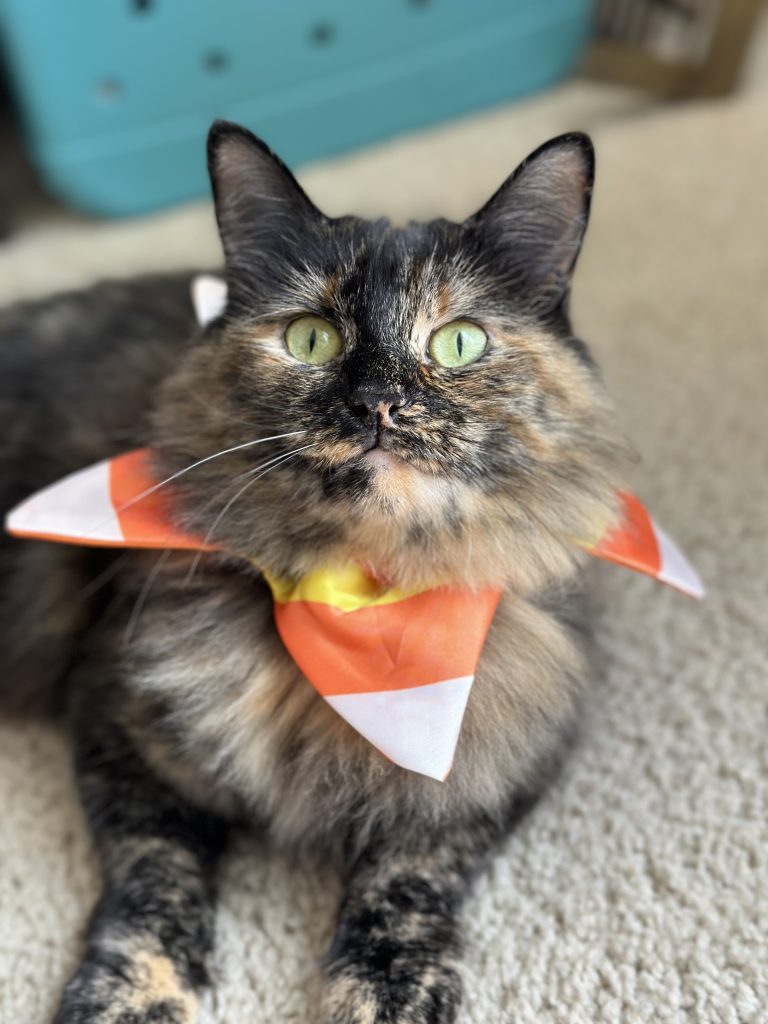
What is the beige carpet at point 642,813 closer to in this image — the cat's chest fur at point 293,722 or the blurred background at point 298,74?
the cat's chest fur at point 293,722

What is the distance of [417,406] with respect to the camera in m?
0.88

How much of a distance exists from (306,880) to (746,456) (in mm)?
1012

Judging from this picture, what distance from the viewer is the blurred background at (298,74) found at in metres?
2.13

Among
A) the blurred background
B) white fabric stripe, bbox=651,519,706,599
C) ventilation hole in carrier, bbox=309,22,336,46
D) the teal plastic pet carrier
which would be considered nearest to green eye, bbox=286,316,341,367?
white fabric stripe, bbox=651,519,706,599

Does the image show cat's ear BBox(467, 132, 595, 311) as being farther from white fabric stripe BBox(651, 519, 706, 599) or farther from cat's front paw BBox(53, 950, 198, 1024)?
cat's front paw BBox(53, 950, 198, 1024)

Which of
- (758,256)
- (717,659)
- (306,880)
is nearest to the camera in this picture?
(306,880)

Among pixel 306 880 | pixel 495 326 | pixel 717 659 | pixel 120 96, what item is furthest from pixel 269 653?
pixel 120 96

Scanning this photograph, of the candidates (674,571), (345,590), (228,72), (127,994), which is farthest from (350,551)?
(228,72)

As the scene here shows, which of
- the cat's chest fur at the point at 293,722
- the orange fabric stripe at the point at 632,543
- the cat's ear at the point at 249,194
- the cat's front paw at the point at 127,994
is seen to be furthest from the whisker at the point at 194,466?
the cat's front paw at the point at 127,994

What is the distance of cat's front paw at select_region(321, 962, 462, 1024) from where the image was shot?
0.94 m

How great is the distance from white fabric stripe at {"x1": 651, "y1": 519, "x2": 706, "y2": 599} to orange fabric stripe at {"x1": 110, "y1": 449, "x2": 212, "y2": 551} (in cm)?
53

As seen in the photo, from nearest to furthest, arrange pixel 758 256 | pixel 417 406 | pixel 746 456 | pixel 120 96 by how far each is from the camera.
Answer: pixel 417 406 → pixel 746 456 → pixel 758 256 → pixel 120 96

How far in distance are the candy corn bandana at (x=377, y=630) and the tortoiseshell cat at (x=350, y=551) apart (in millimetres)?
28

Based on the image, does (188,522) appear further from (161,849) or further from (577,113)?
(577,113)
